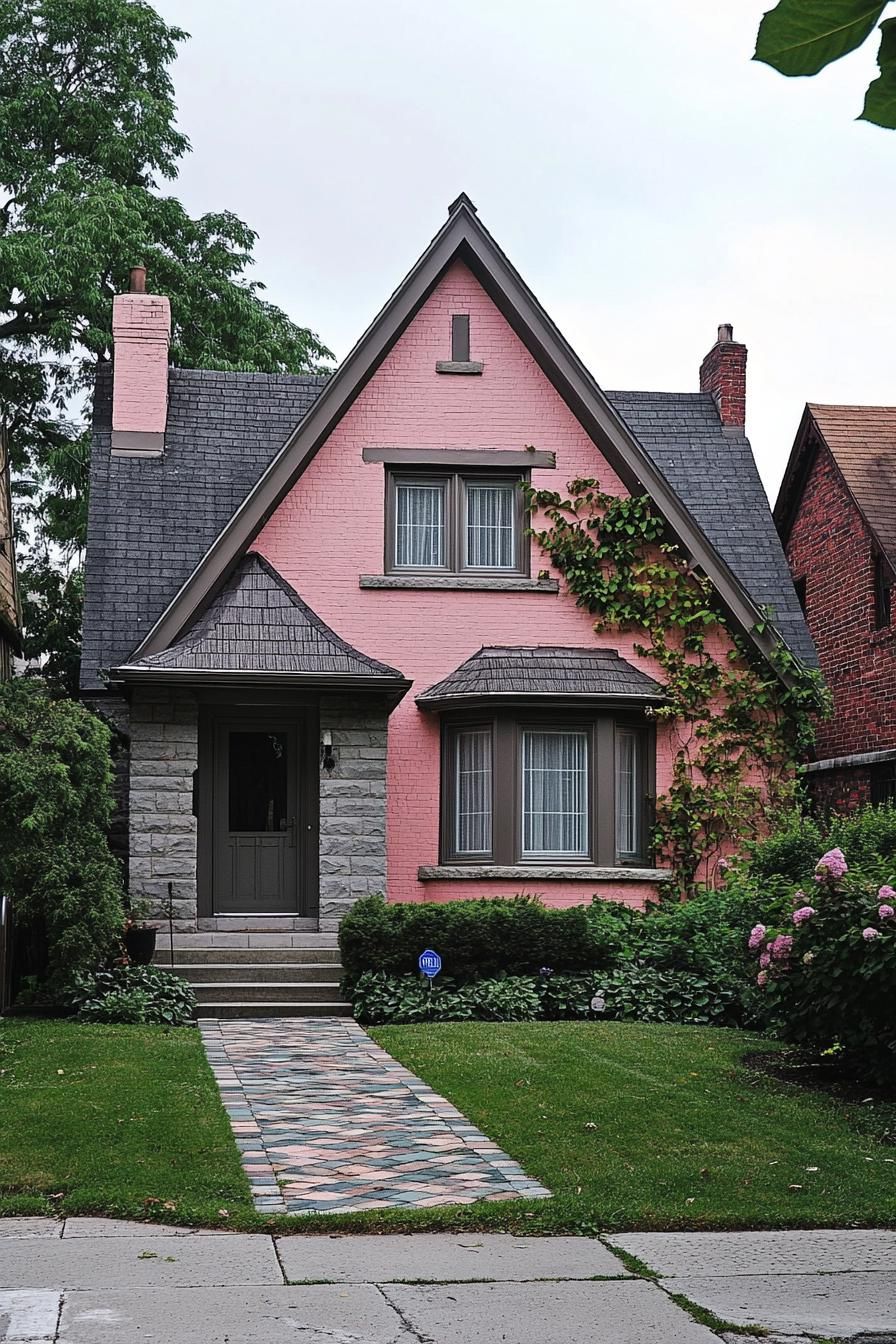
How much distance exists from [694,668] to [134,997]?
7.39 metres

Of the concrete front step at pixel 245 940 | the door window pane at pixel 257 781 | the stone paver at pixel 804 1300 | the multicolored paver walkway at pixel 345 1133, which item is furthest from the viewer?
the door window pane at pixel 257 781

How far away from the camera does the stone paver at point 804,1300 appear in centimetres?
544

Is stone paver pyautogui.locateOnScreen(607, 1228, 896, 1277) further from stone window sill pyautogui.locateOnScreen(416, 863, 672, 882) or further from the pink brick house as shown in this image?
stone window sill pyautogui.locateOnScreen(416, 863, 672, 882)

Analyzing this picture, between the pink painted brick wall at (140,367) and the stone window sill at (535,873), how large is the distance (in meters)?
6.33

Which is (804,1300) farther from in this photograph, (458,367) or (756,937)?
(458,367)

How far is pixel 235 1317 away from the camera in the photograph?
5.42 metres

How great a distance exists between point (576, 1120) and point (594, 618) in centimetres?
924

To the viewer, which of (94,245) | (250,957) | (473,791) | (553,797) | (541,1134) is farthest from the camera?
(94,245)

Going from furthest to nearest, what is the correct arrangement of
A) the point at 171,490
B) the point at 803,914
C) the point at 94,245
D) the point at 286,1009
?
the point at 94,245
the point at 171,490
the point at 286,1009
the point at 803,914

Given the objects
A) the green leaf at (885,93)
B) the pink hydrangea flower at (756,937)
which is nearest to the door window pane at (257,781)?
the pink hydrangea flower at (756,937)

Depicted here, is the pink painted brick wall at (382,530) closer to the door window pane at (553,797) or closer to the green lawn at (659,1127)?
the door window pane at (553,797)

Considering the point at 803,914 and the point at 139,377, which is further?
the point at 139,377

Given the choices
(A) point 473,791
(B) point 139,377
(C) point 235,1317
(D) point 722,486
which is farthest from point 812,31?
(D) point 722,486

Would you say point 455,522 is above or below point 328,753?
above
